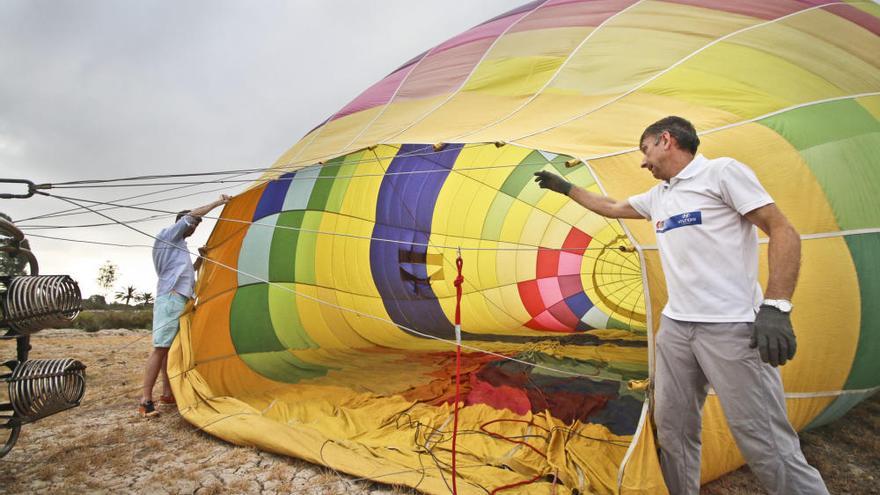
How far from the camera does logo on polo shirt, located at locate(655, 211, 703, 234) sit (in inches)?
59.7

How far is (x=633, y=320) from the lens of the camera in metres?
5.60

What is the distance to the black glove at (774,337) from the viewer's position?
1.29 m

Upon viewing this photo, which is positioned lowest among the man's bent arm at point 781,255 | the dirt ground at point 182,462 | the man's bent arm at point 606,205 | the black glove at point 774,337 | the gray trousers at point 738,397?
the dirt ground at point 182,462

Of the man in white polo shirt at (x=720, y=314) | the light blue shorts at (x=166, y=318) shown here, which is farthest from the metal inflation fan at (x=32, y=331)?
the man in white polo shirt at (x=720, y=314)

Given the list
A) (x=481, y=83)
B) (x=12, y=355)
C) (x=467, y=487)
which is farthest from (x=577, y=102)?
(x=12, y=355)

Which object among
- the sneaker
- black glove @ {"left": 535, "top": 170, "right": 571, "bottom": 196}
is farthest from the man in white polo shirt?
the sneaker

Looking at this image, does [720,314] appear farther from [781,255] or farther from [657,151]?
[657,151]

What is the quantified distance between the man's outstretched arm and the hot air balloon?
78mm

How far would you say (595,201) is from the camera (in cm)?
192

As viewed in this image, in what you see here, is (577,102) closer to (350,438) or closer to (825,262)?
(825,262)

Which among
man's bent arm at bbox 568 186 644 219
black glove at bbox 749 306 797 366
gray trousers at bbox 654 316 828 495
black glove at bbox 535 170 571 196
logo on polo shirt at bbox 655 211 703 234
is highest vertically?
black glove at bbox 535 170 571 196

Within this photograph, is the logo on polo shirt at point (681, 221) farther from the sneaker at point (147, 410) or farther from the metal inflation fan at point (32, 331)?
the sneaker at point (147, 410)

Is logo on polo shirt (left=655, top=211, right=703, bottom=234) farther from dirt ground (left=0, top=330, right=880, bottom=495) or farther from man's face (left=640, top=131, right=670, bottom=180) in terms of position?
dirt ground (left=0, top=330, right=880, bottom=495)

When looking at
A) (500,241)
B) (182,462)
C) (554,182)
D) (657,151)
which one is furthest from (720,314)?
(500,241)
